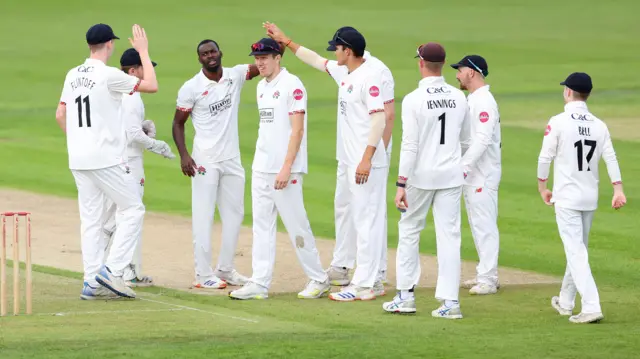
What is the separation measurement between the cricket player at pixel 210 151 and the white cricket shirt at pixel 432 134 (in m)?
2.24

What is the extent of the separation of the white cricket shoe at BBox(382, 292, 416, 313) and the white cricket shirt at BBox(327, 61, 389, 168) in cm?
138

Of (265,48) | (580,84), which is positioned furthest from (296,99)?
(580,84)

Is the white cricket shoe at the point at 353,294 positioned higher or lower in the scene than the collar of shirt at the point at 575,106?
lower

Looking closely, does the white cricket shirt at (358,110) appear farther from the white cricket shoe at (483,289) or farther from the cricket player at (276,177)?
the white cricket shoe at (483,289)

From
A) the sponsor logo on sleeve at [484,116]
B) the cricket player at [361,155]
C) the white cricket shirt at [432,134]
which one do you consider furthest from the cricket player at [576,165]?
the cricket player at [361,155]

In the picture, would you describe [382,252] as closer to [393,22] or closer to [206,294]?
[206,294]

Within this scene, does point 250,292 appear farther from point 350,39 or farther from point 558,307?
point 558,307

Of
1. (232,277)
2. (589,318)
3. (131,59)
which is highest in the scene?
(131,59)

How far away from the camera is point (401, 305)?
10008mm

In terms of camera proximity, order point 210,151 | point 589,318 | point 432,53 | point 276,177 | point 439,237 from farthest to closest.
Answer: point 210,151 < point 276,177 < point 439,237 < point 432,53 < point 589,318

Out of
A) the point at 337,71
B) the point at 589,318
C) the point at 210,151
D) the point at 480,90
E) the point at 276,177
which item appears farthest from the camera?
the point at 337,71

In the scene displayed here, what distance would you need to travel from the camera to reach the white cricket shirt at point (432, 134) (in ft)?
32.1

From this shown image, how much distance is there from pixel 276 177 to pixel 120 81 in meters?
1.55

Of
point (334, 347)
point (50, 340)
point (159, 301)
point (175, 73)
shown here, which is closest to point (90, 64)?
point (159, 301)
